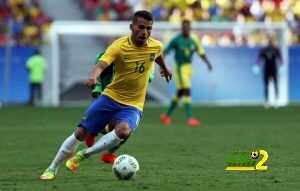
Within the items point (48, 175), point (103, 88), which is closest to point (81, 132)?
point (48, 175)

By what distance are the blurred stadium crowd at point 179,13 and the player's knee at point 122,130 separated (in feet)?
78.3

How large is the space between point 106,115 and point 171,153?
3600mm

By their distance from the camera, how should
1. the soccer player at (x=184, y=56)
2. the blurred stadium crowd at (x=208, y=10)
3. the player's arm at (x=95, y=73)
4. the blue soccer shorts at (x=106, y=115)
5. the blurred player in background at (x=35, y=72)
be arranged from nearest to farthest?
1. the player's arm at (x=95, y=73)
2. the blue soccer shorts at (x=106, y=115)
3. the soccer player at (x=184, y=56)
4. the blurred player in background at (x=35, y=72)
5. the blurred stadium crowd at (x=208, y=10)

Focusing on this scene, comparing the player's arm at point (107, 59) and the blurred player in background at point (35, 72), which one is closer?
the player's arm at point (107, 59)

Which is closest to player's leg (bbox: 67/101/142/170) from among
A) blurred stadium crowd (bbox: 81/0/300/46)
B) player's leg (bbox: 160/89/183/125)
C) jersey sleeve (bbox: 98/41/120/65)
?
jersey sleeve (bbox: 98/41/120/65)

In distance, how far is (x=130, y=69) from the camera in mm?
11023

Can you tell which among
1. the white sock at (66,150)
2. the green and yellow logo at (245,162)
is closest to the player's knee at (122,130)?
the white sock at (66,150)

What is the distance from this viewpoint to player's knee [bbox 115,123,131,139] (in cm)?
1070

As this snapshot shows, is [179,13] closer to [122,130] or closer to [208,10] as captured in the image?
[208,10]

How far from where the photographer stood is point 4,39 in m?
33.7

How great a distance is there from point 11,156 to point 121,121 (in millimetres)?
3614

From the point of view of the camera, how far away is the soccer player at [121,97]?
10719mm

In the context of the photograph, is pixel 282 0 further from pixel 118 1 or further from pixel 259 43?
pixel 118 1

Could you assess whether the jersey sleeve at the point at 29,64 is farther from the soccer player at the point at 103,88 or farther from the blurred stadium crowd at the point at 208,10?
the soccer player at the point at 103,88
